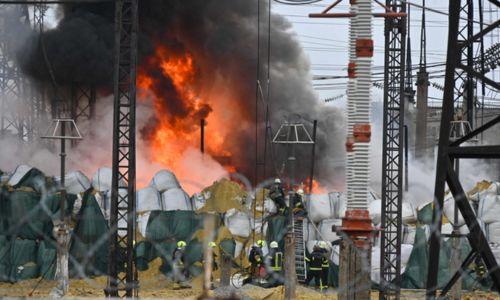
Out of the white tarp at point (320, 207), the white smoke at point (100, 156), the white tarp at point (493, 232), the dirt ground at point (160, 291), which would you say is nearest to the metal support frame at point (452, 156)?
the dirt ground at point (160, 291)

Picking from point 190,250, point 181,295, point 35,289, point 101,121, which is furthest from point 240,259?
point 101,121

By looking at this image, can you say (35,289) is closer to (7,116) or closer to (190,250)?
(190,250)

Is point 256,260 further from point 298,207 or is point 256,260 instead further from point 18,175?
point 18,175

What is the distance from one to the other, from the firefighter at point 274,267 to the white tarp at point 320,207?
489 centimetres

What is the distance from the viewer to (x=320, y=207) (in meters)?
36.3

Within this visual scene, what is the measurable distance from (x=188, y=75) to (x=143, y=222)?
766 inches

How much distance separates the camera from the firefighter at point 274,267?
3023 centimetres

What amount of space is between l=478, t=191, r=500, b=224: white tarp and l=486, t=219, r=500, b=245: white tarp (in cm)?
20

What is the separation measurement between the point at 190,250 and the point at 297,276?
11.6ft

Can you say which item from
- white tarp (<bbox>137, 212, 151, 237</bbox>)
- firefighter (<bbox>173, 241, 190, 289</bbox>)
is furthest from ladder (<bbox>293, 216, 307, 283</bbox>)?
white tarp (<bbox>137, 212, 151, 237</bbox>)

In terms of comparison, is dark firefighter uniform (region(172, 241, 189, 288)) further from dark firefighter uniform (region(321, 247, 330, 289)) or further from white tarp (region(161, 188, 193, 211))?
white tarp (region(161, 188, 193, 211))

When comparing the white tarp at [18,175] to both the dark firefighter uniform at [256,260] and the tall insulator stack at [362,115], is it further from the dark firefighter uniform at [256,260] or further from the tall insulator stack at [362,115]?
the tall insulator stack at [362,115]

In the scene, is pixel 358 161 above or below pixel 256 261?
above

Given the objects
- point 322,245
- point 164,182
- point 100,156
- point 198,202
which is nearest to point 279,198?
point 322,245
